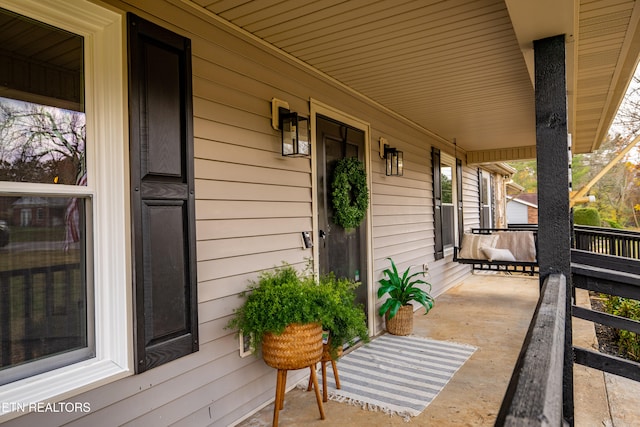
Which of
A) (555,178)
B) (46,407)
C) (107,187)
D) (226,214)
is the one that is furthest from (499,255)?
(46,407)

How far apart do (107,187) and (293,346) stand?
50.4 inches

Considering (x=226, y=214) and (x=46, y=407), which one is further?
(x=226, y=214)

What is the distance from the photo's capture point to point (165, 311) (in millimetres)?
2016

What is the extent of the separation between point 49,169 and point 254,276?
136 centimetres

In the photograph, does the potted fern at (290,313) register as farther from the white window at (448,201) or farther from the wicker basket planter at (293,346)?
the white window at (448,201)

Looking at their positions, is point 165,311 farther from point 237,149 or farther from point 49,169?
point 237,149

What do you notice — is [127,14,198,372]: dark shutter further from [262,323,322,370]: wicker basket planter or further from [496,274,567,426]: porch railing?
[496,274,567,426]: porch railing

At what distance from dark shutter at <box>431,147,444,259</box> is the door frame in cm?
231

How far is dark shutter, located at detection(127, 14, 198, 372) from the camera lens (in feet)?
6.24

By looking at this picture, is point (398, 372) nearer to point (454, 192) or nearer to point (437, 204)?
point (437, 204)

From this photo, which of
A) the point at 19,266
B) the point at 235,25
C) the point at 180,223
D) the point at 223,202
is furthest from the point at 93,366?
the point at 235,25

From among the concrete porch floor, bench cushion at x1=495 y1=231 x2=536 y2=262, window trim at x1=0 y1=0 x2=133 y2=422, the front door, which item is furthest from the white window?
window trim at x1=0 y1=0 x2=133 y2=422

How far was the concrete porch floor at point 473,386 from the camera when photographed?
2508 mm

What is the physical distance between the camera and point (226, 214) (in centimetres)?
247
